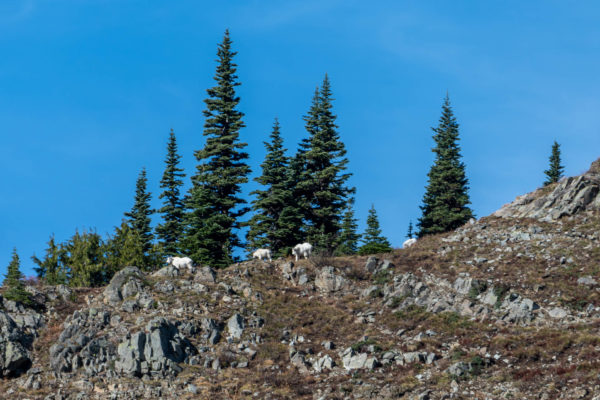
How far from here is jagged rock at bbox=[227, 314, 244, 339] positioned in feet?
119

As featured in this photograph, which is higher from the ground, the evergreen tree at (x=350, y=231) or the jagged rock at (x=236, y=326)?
the evergreen tree at (x=350, y=231)

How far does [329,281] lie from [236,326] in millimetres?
7544

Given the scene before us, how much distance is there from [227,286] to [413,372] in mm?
14362

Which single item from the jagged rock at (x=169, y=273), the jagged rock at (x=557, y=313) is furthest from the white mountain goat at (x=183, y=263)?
the jagged rock at (x=557, y=313)

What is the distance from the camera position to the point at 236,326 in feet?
120

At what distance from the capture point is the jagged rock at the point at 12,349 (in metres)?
34.4

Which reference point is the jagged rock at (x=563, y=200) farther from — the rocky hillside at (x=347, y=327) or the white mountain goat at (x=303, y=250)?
the white mountain goat at (x=303, y=250)

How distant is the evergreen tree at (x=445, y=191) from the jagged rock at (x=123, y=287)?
107 feet

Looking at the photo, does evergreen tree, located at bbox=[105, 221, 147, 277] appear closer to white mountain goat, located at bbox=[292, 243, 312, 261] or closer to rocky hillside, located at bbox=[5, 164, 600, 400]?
rocky hillside, located at bbox=[5, 164, 600, 400]

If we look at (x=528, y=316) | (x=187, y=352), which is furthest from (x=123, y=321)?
(x=528, y=316)

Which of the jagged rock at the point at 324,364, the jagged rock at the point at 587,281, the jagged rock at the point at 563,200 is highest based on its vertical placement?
the jagged rock at the point at 563,200

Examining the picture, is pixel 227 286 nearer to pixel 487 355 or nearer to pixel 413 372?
pixel 413 372

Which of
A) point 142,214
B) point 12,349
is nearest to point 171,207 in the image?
point 142,214

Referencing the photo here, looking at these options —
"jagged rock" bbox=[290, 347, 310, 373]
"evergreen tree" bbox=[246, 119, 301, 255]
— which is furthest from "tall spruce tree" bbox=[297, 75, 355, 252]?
"jagged rock" bbox=[290, 347, 310, 373]
